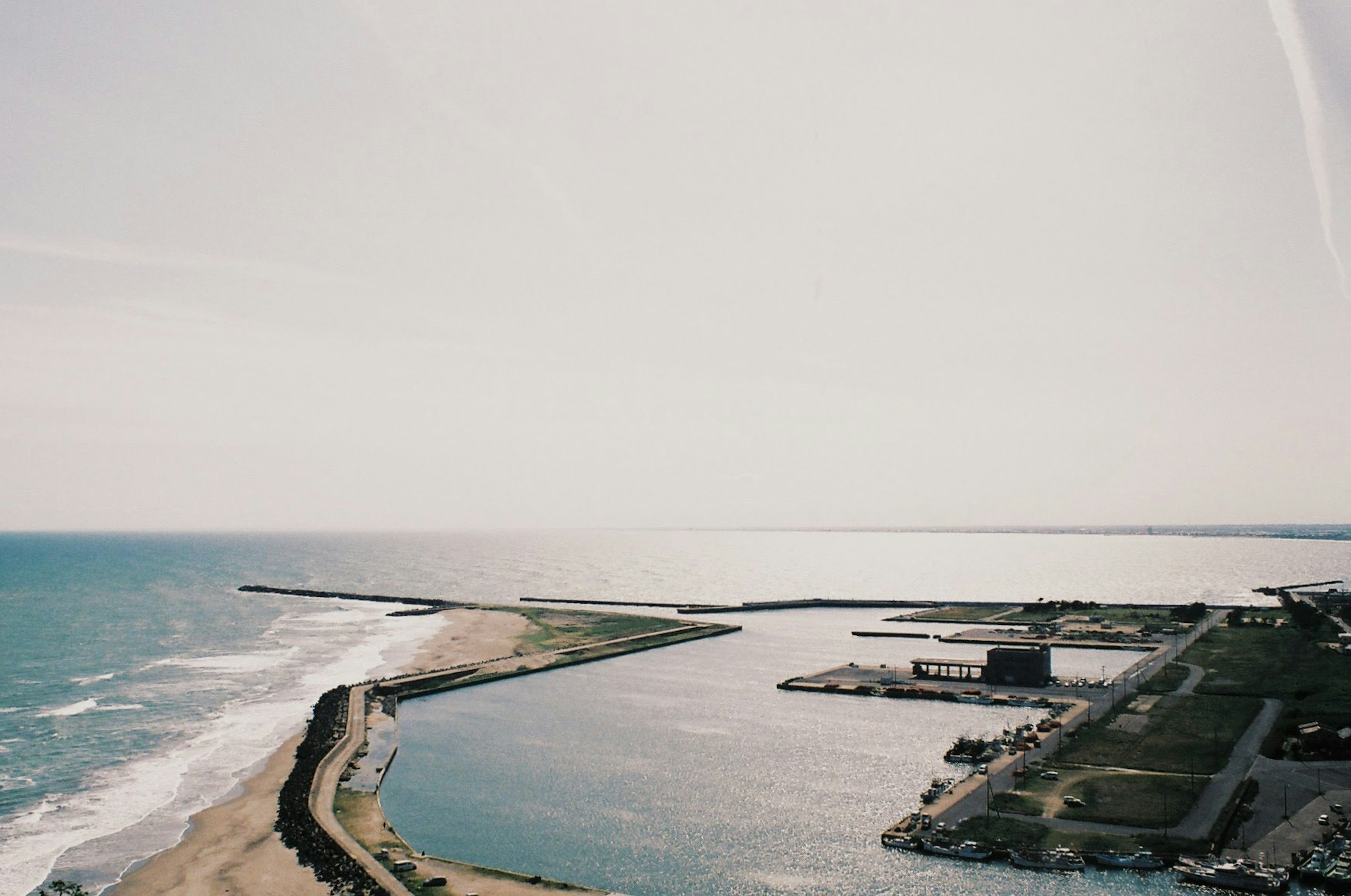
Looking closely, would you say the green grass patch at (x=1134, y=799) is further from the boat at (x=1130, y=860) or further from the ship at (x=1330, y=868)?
the ship at (x=1330, y=868)

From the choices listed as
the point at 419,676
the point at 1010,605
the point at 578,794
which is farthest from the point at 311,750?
the point at 1010,605

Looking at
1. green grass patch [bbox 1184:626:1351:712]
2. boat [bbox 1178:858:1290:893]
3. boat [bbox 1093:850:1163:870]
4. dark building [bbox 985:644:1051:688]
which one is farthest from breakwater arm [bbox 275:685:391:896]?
green grass patch [bbox 1184:626:1351:712]

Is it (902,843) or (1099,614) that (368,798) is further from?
(1099,614)

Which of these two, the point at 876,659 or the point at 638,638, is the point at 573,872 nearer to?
the point at 876,659

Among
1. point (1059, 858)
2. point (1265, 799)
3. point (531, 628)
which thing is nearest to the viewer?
point (1059, 858)

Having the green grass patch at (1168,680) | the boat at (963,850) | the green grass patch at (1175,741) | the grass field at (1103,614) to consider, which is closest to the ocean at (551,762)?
the boat at (963,850)

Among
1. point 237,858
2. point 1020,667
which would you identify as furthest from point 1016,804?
point 237,858

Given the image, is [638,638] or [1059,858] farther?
[638,638]
